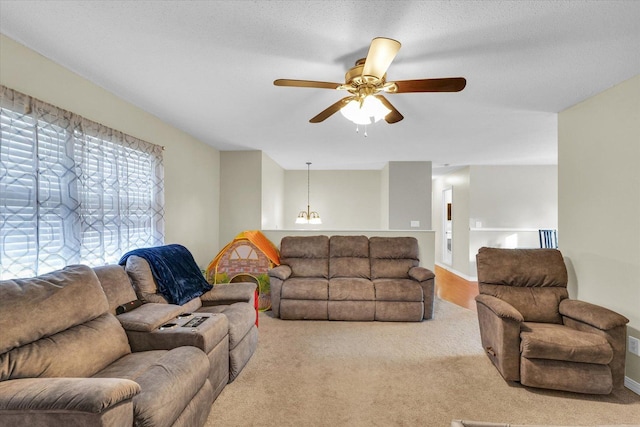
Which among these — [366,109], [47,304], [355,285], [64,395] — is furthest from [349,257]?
[64,395]

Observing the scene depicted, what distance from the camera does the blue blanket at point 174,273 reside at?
9.14 ft

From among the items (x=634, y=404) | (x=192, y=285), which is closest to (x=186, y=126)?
(x=192, y=285)

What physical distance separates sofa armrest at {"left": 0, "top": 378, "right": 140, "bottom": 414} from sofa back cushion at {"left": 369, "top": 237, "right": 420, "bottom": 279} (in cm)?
352

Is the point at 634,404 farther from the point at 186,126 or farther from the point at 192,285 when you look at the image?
the point at 186,126

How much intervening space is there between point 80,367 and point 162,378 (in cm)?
50

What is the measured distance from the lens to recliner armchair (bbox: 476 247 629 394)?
227 cm

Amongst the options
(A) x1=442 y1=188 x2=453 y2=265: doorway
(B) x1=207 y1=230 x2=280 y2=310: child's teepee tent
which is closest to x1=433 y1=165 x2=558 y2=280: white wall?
(A) x1=442 y1=188 x2=453 y2=265: doorway

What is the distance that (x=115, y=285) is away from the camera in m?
2.38

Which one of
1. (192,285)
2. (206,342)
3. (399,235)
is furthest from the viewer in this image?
(399,235)

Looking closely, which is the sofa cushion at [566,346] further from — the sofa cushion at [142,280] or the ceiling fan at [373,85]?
the sofa cushion at [142,280]

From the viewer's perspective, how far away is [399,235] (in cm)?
515

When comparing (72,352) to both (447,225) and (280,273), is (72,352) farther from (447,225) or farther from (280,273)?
(447,225)

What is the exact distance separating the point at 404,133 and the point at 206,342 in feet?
11.4

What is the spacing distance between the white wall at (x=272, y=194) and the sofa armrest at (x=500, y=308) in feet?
12.8
